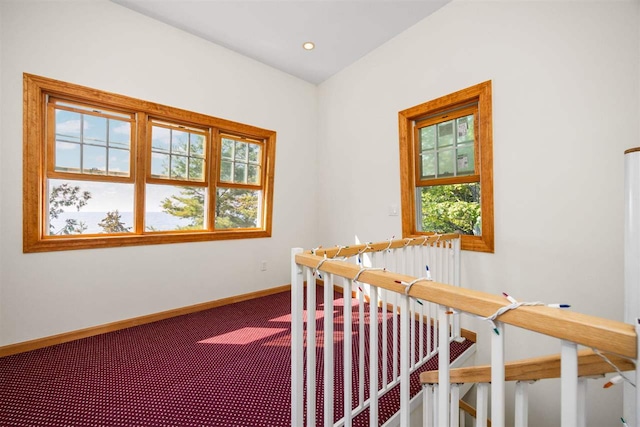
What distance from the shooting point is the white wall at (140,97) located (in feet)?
6.96

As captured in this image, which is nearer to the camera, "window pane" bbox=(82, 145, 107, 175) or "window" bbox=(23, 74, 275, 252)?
"window" bbox=(23, 74, 275, 252)

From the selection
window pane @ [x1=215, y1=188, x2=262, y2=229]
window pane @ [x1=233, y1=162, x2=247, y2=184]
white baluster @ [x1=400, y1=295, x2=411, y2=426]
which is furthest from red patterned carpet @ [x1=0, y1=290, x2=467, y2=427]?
window pane @ [x1=233, y1=162, x2=247, y2=184]

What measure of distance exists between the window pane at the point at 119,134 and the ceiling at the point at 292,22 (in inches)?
42.5

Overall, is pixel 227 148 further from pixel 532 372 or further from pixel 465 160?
pixel 532 372

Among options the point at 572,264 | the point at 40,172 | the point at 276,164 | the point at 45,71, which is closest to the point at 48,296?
the point at 40,172

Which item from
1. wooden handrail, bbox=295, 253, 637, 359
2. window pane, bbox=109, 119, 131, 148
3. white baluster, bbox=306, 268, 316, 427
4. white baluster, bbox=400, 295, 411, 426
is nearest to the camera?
wooden handrail, bbox=295, 253, 637, 359

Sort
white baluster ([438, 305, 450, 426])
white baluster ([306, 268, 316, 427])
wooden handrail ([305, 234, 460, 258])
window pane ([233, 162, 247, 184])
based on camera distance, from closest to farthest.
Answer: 1. white baluster ([438, 305, 450, 426])
2. white baluster ([306, 268, 316, 427])
3. wooden handrail ([305, 234, 460, 258])
4. window pane ([233, 162, 247, 184])

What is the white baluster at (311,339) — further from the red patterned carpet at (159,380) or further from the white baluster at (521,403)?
the white baluster at (521,403)

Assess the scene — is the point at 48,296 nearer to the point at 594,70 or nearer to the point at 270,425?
the point at 270,425

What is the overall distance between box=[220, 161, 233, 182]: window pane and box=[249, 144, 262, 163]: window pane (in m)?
0.30

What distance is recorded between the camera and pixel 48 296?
2264 millimetres

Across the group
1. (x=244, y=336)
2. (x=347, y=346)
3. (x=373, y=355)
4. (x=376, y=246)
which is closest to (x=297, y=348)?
(x=347, y=346)

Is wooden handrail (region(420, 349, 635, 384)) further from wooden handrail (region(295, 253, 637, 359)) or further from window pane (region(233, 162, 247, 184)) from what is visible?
window pane (region(233, 162, 247, 184))

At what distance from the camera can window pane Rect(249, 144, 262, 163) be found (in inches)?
142
